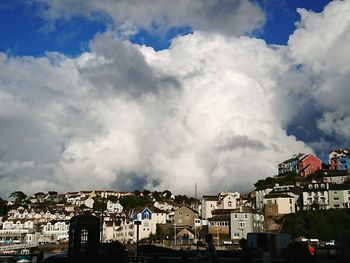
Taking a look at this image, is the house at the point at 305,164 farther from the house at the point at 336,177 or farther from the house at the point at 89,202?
the house at the point at 89,202

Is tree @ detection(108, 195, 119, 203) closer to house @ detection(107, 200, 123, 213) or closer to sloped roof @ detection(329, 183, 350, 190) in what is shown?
house @ detection(107, 200, 123, 213)

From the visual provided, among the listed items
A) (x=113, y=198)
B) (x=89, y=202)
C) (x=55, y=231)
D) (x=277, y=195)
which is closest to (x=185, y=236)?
(x=277, y=195)

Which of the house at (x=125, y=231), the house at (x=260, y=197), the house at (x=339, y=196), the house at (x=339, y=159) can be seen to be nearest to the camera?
the house at (x=339, y=196)

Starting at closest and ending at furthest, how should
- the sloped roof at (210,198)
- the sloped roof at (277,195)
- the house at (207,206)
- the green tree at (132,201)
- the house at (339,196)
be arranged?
the house at (339,196), the sloped roof at (277,195), the house at (207,206), the sloped roof at (210,198), the green tree at (132,201)

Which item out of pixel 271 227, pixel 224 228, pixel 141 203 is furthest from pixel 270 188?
pixel 141 203

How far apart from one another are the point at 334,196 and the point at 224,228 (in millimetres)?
29292

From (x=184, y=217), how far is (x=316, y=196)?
33410 mm

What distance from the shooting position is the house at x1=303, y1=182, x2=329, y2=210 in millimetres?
105250

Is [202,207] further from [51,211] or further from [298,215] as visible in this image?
[51,211]

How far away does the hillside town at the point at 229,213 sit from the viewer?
98.8 m

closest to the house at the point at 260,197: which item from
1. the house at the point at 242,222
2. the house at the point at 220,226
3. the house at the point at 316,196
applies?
the house at the point at 316,196

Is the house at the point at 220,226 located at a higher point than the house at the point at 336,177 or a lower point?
lower

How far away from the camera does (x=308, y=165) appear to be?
13625cm

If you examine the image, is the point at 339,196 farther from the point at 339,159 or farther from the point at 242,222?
the point at 339,159
